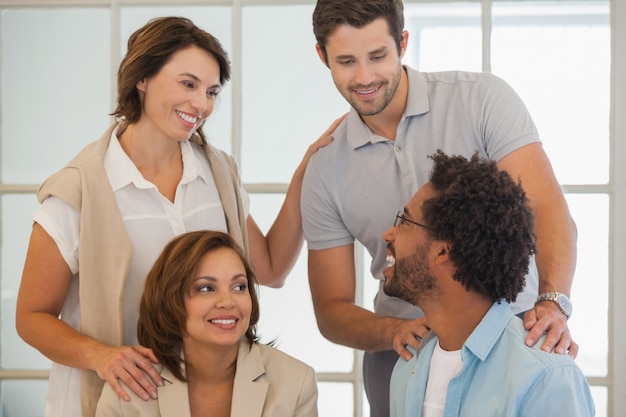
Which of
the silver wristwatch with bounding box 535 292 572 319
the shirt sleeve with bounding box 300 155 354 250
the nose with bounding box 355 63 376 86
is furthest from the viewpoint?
the shirt sleeve with bounding box 300 155 354 250

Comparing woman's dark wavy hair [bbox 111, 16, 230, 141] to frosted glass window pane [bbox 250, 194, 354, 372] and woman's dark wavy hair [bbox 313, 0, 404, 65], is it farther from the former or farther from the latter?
frosted glass window pane [bbox 250, 194, 354, 372]

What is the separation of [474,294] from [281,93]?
54.5 inches

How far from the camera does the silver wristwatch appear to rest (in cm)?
189

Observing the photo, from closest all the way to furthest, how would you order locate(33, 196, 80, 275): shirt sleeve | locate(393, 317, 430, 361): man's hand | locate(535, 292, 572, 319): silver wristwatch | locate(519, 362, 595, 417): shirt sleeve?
locate(519, 362, 595, 417): shirt sleeve
locate(535, 292, 572, 319): silver wristwatch
locate(393, 317, 430, 361): man's hand
locate(33, 196, 80, 275): shirt sleeve

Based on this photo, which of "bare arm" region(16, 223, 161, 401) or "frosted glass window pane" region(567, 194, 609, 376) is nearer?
"bare arm" region(16, 223, 161, 401)

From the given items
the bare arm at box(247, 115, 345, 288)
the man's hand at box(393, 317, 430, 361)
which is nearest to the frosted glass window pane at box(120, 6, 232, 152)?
the bare arm at box(247, 115, 345, 288)

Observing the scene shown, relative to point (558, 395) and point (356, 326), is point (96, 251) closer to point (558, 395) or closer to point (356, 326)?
point (356, 326)

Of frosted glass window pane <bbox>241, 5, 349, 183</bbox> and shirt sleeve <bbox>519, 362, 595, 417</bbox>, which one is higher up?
frosted glass window pane <bbox>241, 5, 349, 183</bbox>

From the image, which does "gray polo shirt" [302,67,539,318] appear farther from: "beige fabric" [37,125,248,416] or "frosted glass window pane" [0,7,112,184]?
"frosted glass window pane" [0,7,112,184]

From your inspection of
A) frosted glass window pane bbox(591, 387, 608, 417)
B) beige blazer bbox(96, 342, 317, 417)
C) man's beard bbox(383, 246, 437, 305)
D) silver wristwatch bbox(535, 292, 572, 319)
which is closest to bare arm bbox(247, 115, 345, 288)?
beige blazer bbox(96, 342, 317, 417)

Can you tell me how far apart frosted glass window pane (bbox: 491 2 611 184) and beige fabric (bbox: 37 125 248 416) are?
1.40 metres

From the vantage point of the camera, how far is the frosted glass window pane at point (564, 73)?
115 inches

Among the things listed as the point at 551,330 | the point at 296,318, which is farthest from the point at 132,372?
the point at 296,318

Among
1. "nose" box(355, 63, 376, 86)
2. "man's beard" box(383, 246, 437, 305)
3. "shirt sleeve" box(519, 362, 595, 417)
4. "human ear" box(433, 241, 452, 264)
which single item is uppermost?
"nose" box(355, 63, 376, 86)
